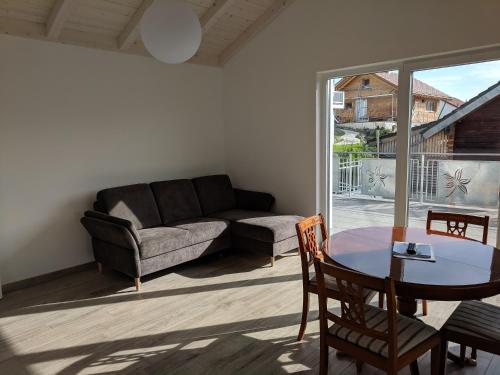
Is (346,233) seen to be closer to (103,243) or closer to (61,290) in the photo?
(103,243)

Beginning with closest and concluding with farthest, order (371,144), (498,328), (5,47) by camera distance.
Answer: (498,328)
(5,47)
(371,144)

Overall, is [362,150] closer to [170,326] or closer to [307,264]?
[307,264]

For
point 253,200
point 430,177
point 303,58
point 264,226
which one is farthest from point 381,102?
point 253,200

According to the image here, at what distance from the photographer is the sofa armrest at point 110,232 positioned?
3463 millimetres

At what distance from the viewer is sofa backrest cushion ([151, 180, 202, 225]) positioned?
4.36 meters

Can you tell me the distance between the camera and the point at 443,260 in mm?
2137

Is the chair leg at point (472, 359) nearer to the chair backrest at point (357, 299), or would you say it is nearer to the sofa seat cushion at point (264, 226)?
the chair backrest at point (357, 299)

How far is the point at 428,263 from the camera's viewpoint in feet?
6.86

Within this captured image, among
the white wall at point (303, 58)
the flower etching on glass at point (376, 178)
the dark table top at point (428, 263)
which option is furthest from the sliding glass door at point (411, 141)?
the dark table top at point (428, 263)

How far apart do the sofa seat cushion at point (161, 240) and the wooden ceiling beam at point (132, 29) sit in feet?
6.54

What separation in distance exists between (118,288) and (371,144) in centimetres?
293

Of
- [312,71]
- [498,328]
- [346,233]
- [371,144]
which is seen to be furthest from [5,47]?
[498,328]

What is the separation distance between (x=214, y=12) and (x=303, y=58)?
1.09 meters

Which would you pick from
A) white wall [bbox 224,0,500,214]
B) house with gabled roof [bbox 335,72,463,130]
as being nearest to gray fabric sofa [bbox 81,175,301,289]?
white wall [bbox 224,0,500,214]
